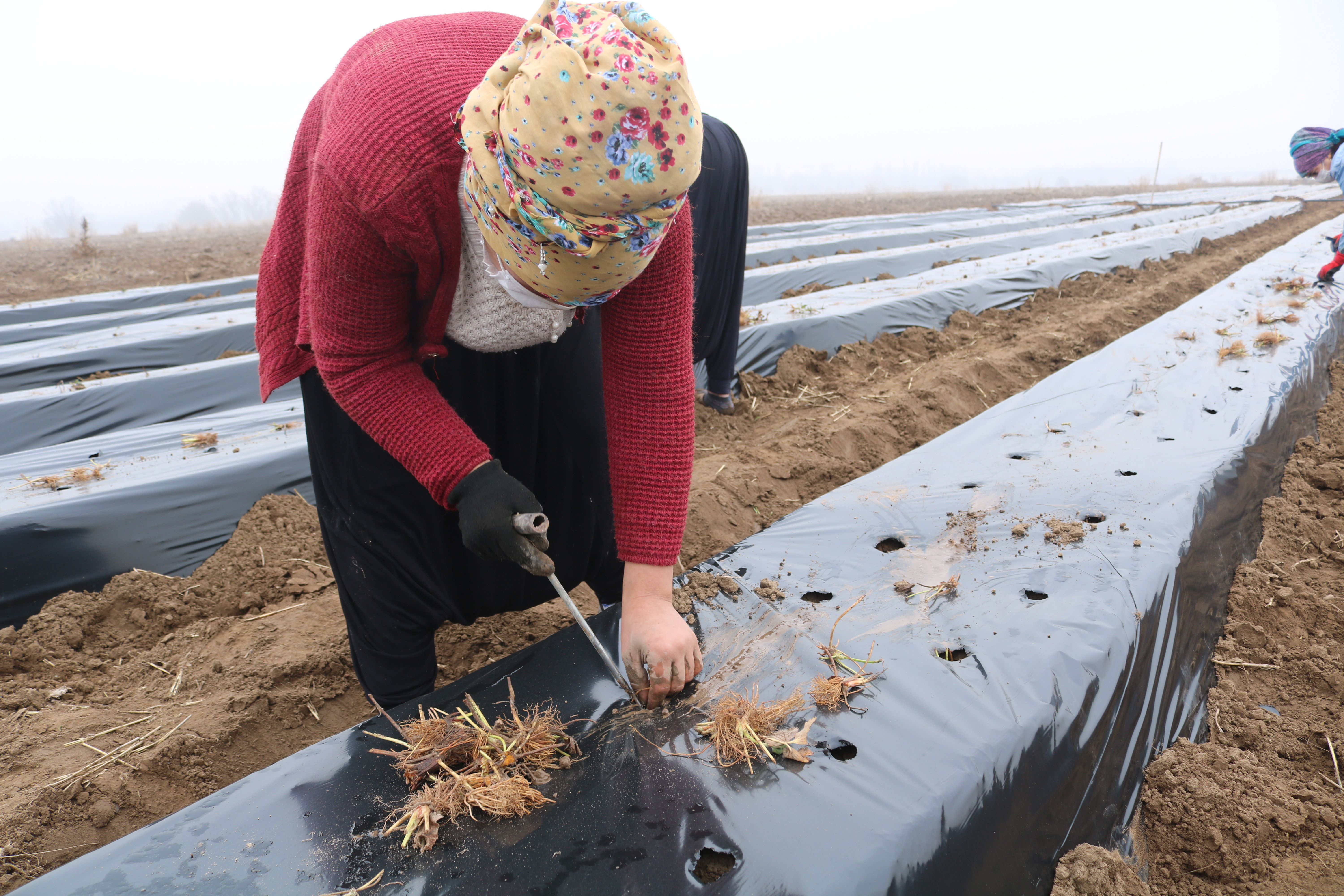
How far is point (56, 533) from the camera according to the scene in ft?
7.91

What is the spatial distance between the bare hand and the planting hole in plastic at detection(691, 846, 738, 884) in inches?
11.9

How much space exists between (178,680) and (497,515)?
179 centimetres

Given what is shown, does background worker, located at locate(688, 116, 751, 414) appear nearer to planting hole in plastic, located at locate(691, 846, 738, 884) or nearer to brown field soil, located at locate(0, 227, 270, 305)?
planting hole in plastic, located at locate(691, 846, 738, 884)

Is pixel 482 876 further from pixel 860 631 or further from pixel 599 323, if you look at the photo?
pixel 599 323

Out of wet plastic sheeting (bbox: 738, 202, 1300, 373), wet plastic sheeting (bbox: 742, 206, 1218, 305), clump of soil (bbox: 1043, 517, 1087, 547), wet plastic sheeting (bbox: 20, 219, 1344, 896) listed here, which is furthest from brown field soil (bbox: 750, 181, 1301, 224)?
clump of soil (bbox: 1043, 517, 1087, 547)

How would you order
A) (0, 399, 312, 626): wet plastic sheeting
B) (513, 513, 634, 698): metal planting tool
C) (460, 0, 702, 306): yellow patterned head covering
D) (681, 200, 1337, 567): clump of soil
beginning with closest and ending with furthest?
(460, 0, 702, 306): yellow patterned head covering, (513, 513, 634, 698): metal planting tool, (0, 399, 312, 626): wet plastic sheeting, (681, 200, 1337, 567): clump of soil

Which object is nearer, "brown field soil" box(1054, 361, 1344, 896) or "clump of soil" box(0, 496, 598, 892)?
"brown field soil" box(1054, 361, 1344, 896)

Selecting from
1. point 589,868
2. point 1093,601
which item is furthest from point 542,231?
point 1093,601

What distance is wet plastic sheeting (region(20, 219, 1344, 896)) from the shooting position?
990mm

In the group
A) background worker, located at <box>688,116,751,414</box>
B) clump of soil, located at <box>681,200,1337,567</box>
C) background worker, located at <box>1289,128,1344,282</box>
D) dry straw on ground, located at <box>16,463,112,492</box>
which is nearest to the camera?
dry straw on ground, located at <box>16,463,112,492</box>

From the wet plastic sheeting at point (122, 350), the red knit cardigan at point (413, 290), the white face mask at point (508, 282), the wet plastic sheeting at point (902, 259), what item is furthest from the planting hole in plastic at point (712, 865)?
the wet plastic sheeting at point (122, 350)

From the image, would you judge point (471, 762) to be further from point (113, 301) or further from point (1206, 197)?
point (1206, 197)

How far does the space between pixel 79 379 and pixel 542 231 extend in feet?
15.3

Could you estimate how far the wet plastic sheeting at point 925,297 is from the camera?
4.46 m
